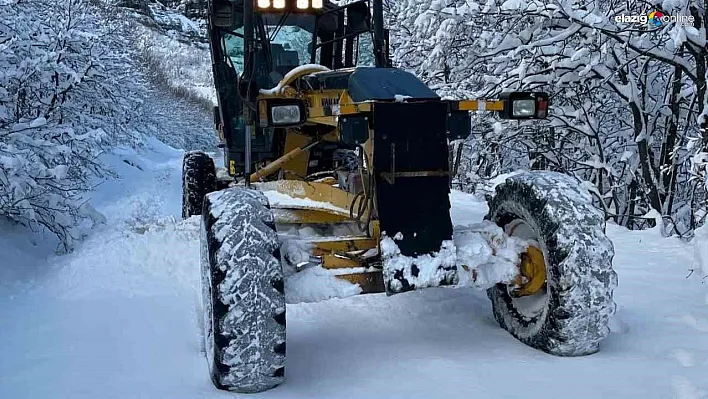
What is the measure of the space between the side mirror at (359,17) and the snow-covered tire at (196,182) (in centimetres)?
267

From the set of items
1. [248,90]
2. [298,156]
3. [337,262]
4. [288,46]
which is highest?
[288,46]

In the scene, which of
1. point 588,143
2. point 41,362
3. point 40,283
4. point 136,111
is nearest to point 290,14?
point 40,283

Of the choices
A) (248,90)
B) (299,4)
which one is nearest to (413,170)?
(248,90)

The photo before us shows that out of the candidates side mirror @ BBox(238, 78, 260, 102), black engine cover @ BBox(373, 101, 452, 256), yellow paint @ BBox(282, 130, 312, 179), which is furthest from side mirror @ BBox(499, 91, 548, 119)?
yellow paint @ BBox(282, 130, 312, 179)

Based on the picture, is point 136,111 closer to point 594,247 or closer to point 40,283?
point 40,283

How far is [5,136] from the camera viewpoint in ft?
24.4

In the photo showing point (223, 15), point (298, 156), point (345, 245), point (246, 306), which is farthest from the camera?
point (298, 156)

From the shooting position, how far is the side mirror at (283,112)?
395 centimetres

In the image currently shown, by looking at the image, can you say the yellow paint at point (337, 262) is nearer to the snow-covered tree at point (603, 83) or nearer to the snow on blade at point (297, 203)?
the snow on blade at point (297, 203)

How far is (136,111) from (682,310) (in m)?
21.4

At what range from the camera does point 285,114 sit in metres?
3.96

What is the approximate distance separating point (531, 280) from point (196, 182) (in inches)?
198

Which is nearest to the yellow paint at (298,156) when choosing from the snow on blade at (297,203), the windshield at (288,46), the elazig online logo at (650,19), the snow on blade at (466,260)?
the windshield at (288,46)

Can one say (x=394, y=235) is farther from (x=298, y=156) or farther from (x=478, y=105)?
(x=298, y=156)
